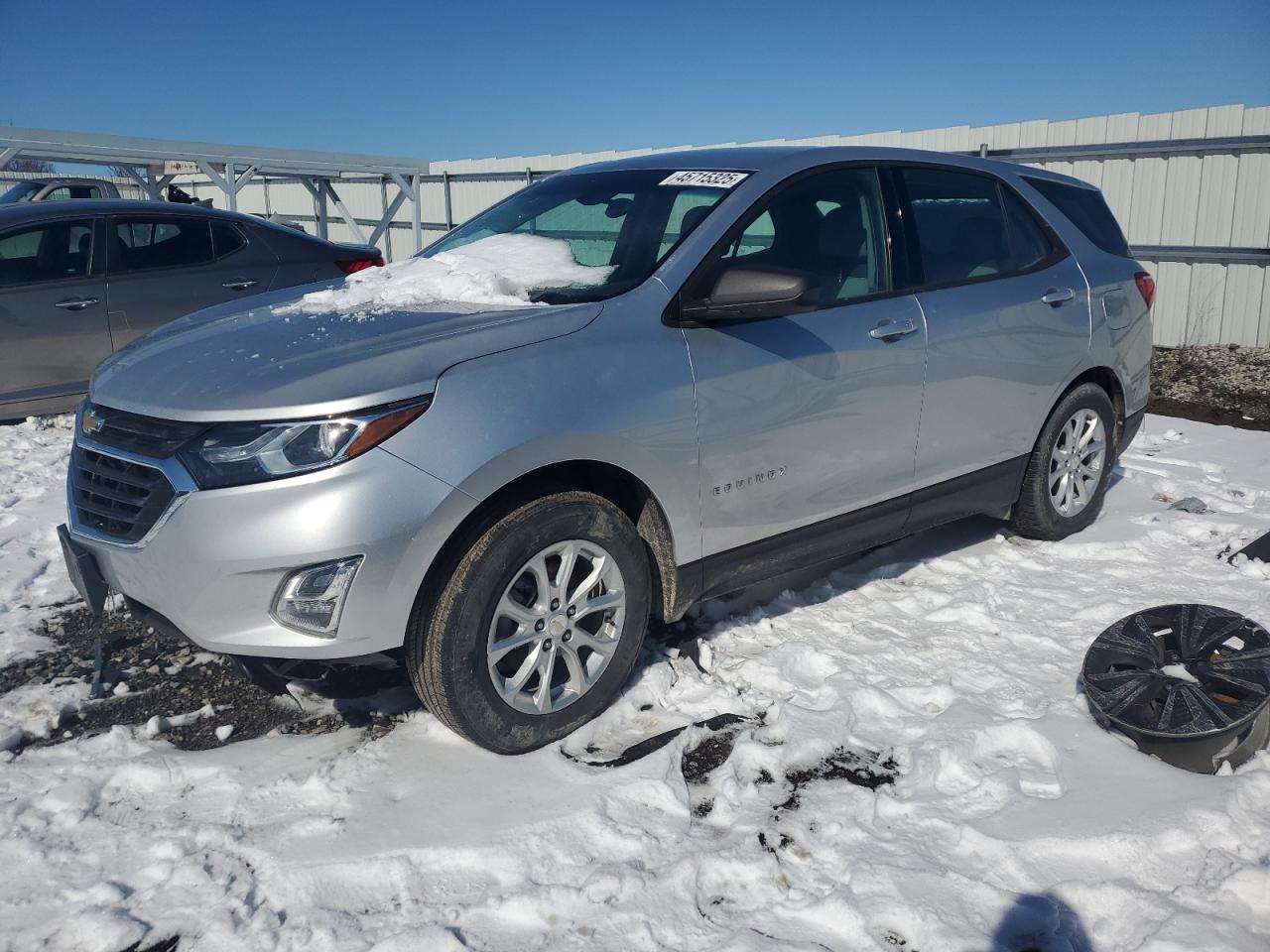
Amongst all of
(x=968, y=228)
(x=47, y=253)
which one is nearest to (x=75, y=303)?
(x=47, y=253)

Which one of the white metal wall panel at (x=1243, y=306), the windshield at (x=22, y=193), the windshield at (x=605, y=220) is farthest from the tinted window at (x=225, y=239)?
the white metal wall panel at (x=1243, y=306)

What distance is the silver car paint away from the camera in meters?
2.68

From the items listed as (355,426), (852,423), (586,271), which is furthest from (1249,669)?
(355,426)

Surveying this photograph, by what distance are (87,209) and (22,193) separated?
628 cm

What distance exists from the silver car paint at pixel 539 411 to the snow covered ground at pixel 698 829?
0.50 meters

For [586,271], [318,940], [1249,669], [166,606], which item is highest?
[586,271]

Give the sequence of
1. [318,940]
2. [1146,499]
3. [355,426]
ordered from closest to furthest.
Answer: [318,940], [355,426], [1146,499]

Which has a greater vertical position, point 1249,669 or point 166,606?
point 166,606

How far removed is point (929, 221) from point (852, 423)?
1034mm

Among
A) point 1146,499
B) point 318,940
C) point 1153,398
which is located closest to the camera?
point 318,940

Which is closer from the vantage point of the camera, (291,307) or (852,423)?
(291,307)

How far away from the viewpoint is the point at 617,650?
3.28 meters

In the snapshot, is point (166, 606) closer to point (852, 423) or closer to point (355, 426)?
point (355, 426)

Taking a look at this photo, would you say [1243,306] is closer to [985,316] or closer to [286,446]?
[985,316]
